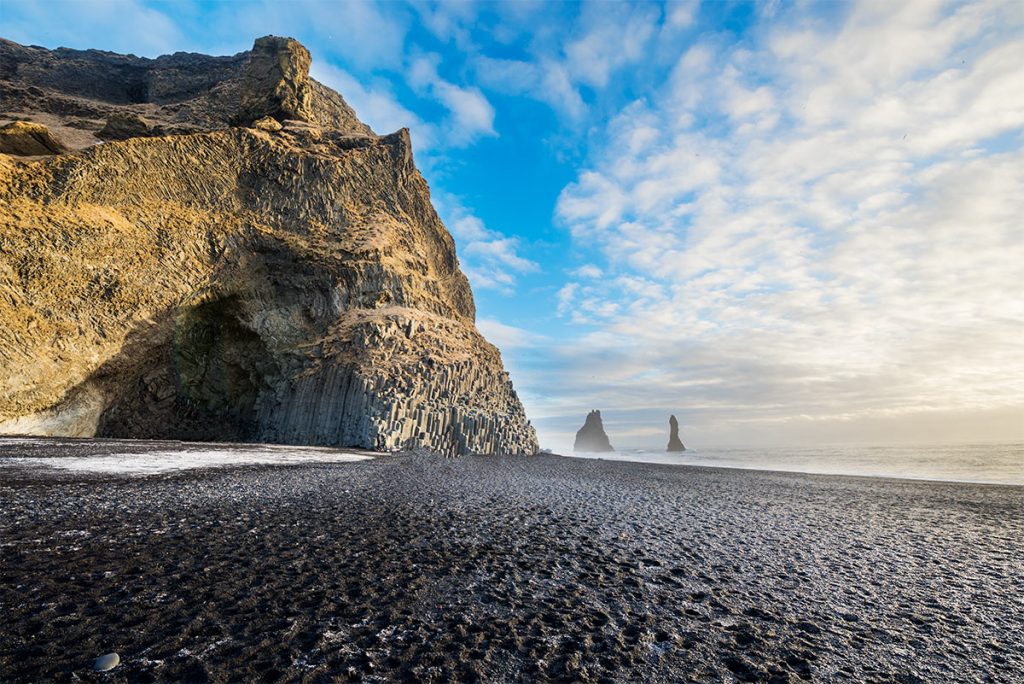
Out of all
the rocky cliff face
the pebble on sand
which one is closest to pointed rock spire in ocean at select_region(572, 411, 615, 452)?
the rocky cliff face

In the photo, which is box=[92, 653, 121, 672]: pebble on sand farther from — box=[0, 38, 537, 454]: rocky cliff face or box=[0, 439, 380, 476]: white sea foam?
box=[0, 38, 537, 454]: rocky cliff face

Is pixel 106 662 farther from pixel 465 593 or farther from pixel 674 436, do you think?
pixel 674 436

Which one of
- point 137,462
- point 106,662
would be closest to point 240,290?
point 137,462

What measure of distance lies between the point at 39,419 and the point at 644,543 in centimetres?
3014

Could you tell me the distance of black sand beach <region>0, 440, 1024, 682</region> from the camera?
300cm

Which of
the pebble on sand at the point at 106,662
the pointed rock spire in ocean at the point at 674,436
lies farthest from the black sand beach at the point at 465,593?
the pointed rock spire in ocean at the point at 674,436

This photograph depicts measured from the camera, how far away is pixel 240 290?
1251 inches

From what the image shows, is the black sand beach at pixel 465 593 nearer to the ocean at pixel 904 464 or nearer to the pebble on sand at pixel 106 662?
the pebble on sand at pixel 106 662

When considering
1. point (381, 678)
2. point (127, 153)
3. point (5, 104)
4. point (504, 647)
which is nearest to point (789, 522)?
point (504, 647)

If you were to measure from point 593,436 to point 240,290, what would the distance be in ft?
477

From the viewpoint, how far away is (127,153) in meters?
28.2

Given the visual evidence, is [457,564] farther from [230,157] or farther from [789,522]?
[230,157]

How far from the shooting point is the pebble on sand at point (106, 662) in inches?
101

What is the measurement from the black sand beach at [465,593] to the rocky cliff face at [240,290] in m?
19.5
